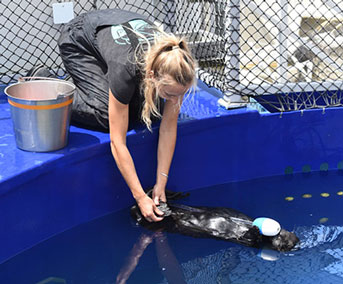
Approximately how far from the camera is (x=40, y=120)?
2.44 m

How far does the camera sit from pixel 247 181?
124 inches


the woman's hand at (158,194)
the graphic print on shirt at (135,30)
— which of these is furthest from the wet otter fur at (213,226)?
the graphic print on shirt at (135,30)

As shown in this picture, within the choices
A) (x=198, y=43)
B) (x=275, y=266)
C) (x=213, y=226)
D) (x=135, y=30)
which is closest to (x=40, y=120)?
(x=135, y=30)

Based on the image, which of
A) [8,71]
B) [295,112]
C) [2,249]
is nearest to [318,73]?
[295,112]

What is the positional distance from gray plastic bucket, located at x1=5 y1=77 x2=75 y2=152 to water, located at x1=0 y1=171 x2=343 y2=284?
0.46 m

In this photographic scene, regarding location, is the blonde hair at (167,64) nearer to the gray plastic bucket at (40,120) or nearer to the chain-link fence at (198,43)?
the gray plastic bucket at (40,120)

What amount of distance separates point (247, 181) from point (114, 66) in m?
1.14

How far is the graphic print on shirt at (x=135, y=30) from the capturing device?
2.51m

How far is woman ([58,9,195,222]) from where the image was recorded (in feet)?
7.42

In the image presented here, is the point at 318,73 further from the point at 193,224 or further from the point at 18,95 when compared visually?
the point at 18,95

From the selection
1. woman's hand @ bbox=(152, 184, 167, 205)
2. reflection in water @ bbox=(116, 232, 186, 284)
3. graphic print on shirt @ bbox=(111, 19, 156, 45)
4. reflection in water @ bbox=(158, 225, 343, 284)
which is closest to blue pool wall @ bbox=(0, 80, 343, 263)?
woman's hand @ bbox=(152, 184, 167, 205)

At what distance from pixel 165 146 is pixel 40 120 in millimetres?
622

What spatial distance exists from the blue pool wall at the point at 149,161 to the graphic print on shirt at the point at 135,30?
1.55ft

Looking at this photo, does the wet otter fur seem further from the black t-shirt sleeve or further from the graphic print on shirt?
the graphic print on shirt
